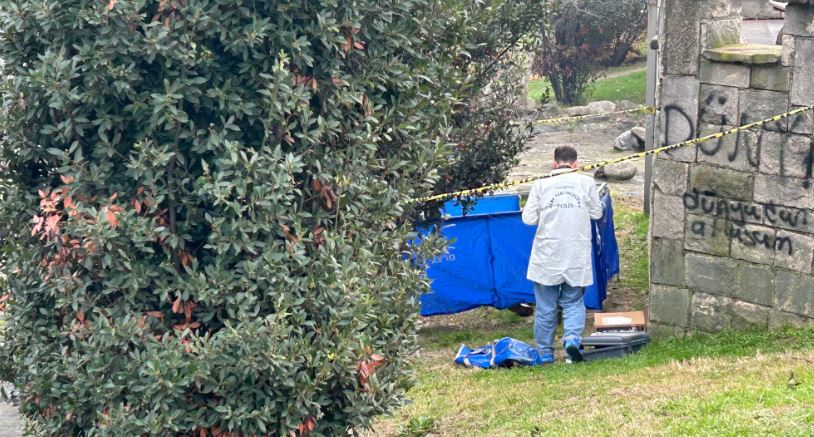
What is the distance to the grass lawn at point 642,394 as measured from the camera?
5945 mm

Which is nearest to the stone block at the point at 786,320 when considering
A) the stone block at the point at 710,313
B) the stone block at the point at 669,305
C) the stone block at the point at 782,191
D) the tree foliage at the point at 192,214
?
the stone block at the point at 710,313

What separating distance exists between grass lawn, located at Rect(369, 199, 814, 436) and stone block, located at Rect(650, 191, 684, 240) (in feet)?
2.68

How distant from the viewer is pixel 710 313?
845 centimetres

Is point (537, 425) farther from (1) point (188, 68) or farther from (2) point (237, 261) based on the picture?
(1) point (188, 68)

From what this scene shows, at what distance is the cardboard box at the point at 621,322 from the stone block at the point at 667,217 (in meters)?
0.80

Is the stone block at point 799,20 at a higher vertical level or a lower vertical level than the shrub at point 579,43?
higher

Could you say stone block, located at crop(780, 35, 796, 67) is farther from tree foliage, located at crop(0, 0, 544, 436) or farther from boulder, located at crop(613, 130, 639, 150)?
boulder, located at crop(613, 130, 639, 150)

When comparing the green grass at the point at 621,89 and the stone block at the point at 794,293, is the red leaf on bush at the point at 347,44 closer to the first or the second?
the stone block at the point at 794,293

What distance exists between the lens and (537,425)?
21.4 feet

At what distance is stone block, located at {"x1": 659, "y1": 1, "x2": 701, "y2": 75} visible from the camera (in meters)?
8.27

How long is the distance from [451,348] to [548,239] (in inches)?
62.6

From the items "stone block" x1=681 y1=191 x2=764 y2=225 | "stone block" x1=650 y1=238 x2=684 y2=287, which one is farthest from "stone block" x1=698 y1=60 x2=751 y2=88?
"stone block" x1=650 y1=238 x2=684 y2=287

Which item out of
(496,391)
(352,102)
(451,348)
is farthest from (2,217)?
(451,348)

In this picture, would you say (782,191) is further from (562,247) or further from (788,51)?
(562,247)
